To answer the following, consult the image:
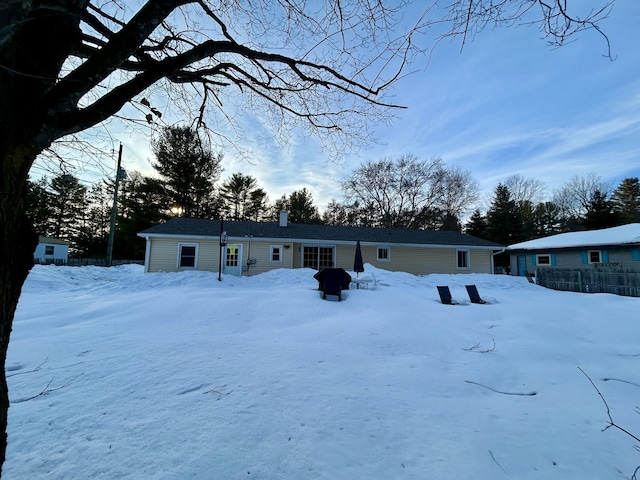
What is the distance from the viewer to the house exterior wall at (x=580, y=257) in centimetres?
1661

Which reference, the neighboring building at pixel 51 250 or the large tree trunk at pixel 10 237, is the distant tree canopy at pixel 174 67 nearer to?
the large tree trunk at pixel 10 237

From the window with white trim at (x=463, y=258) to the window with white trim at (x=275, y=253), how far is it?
42.4ft

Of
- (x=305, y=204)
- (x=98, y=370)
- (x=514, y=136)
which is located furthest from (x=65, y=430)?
(x=305, y=204)

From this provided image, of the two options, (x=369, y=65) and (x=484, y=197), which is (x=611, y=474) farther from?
(x=484, y=197)

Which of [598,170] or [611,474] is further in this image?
[598,170]

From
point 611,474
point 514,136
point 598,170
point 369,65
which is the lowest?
point 611,474

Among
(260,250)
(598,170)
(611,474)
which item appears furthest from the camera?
(598,170)

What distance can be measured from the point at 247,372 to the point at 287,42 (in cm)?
373

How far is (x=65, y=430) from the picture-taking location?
6.79 ft

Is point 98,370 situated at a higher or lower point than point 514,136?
lower

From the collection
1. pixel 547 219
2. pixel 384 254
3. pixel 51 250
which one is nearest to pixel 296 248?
pixel 384 254

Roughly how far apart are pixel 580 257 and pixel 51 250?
4657cm

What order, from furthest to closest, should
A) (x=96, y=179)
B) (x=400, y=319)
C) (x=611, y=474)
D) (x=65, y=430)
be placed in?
(x=400, y=319) → (x=96, y=179) → (x=65, y=430) → (x=611, y=474)

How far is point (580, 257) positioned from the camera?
751 inches
